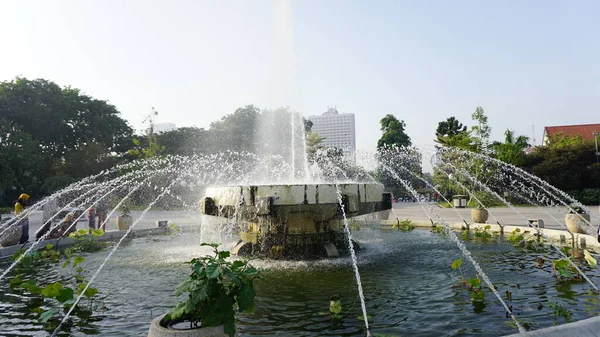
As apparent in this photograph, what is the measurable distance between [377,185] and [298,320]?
4559 millimetres

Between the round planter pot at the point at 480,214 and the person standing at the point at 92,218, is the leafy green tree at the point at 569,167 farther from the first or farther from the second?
the person standing at the point at 92,218

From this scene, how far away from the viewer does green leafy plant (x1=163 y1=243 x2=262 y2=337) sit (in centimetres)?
280

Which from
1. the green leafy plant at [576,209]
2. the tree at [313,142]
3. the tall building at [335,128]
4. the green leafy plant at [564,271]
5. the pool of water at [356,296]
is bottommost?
the pool of water at [356,296]

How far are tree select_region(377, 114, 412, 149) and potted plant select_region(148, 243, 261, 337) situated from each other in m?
61.0

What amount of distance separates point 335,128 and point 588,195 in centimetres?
2648

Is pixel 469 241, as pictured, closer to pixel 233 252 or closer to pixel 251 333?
pixel 233 252

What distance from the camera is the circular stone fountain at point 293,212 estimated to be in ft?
24.0

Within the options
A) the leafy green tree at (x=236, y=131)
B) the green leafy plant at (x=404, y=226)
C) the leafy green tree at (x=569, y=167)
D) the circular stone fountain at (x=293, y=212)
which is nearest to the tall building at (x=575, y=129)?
the leafy green tree at (x=569, y=167)

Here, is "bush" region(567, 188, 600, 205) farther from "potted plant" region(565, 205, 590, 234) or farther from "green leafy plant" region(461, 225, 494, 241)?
"potted plant" region(565, 205, 590, 234)

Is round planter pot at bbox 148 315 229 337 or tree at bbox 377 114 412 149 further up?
tree at bbox 377 114 412 149

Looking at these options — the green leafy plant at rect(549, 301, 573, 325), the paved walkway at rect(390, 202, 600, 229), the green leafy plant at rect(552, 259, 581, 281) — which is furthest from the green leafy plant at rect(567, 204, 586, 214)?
the green leafy plant at rect(549, 301, 573, 325)

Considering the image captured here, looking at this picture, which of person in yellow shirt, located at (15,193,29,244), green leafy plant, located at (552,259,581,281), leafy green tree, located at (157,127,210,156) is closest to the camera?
green leafy plant, located at (552,259,581,281)

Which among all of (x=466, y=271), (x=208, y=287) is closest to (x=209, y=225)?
(x=466, y=271)

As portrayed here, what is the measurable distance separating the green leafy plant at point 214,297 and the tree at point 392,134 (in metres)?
60.9
